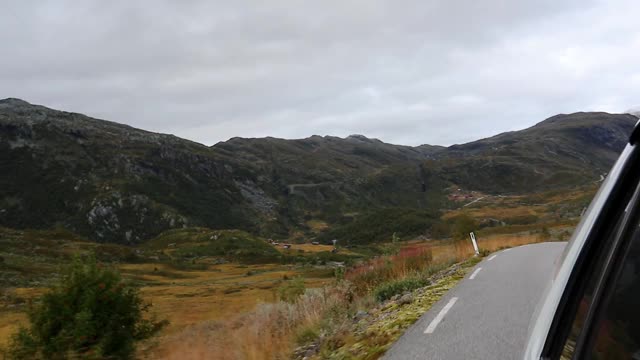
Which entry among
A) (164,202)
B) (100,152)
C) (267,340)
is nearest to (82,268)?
(267,340)

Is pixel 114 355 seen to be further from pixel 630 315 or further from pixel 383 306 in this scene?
pixel 630 315

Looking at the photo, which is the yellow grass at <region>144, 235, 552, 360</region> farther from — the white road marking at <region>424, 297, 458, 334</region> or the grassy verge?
the white road marking at <region>424, 297, 458, 334</region>

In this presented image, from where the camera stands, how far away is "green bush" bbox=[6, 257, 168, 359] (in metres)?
10.4

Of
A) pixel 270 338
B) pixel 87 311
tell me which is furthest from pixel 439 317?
pixel 87 311

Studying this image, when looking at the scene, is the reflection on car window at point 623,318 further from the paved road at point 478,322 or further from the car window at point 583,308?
the paved road at point 478,322

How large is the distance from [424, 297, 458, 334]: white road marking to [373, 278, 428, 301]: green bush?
92.3 inches

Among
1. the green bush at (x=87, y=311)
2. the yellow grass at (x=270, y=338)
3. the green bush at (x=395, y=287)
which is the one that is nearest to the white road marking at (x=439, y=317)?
the yellow grass at (x=270, y=338)

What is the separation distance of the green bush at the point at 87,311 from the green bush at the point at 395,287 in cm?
545

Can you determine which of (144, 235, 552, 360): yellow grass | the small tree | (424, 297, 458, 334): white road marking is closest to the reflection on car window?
(424, 297, 458, 334): white road marking

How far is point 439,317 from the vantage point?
800 centimetres

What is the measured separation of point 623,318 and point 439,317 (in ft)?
22.5

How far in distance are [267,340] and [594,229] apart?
24.2ft

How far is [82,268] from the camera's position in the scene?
35.9 ft

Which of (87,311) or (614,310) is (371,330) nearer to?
(87,311)
